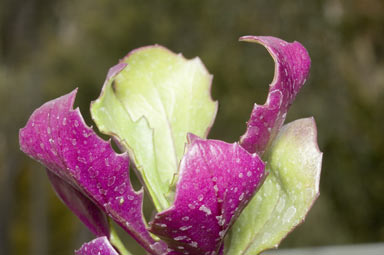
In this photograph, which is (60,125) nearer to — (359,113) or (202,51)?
(202,51)

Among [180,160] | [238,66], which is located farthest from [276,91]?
[238,66]

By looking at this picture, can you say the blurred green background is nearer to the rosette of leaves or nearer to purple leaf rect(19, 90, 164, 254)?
Answer: the rosette of leaves

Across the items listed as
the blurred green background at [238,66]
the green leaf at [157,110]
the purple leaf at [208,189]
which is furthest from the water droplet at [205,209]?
the blurred green background at [238,66]

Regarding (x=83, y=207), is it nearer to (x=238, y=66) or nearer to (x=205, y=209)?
(x=205, y=209)

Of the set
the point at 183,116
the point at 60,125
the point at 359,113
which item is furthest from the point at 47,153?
the point at 359,113

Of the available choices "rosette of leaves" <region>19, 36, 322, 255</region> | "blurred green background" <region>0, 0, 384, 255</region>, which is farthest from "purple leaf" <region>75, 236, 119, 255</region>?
"blurred green background" <region>0, 0, 384, 255</region>

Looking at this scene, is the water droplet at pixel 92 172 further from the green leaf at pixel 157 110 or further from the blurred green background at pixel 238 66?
the blurred green background at pixel 238 66
